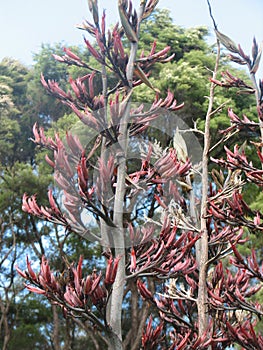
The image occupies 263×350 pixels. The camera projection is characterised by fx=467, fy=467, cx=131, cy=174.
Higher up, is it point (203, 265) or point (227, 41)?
point (227, 41)

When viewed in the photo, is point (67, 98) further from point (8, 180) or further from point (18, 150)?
point (18, 150)

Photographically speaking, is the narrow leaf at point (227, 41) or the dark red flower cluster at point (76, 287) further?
the narrow leaf at point (227, 41)

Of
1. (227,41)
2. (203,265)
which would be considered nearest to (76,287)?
(203,265)

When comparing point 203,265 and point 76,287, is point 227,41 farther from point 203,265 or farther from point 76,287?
point 76,287

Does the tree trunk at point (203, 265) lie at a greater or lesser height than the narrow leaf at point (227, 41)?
lesser

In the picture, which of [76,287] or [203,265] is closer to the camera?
[76,287]

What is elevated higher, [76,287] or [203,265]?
[203,265]

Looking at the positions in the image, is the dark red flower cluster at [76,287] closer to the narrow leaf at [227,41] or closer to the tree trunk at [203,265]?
the tree trunk at [203,265]

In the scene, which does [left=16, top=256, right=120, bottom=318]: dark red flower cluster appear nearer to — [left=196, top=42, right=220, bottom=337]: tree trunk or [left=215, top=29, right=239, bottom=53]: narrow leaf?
[left=196, top=42, right=220, bottom=337]: tree trunk

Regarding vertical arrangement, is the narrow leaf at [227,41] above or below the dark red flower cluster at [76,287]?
above

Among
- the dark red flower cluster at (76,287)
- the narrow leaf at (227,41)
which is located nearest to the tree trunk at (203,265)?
the narrow leaf at (227,41)

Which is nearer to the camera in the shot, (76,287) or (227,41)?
(76,287)

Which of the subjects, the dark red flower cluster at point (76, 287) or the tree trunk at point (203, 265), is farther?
the tree trunk at point (203, 265)

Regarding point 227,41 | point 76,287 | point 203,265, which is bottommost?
point 76,287
